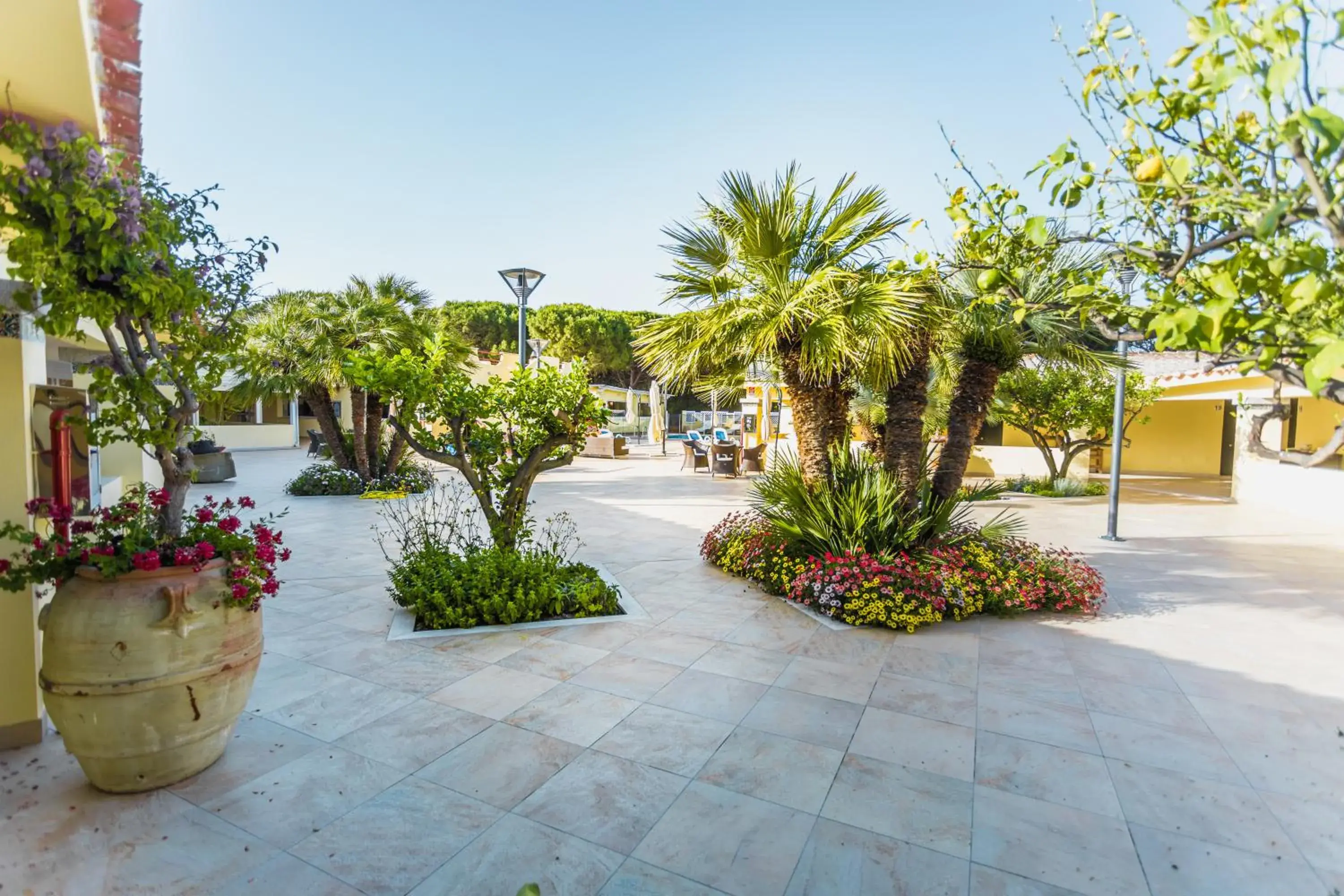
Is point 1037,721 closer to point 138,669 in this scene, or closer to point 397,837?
point 397,837

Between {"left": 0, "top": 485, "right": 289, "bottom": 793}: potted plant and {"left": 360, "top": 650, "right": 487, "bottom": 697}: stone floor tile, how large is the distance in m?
1.01

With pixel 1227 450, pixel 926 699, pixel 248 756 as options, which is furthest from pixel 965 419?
pixel 1227 450

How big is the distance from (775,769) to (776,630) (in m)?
1.97

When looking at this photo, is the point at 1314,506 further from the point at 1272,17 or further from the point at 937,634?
the point at 1272,17

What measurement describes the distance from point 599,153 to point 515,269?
3.90 metres

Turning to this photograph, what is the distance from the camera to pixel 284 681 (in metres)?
3.95

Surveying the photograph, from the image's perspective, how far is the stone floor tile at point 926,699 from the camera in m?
3.60

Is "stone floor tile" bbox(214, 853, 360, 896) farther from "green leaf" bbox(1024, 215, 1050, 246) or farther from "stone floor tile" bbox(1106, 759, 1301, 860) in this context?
"stone floor tile" bbox(1106, 759, 1301, 860)

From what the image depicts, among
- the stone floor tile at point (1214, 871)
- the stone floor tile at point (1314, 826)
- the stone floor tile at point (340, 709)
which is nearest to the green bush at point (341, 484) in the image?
the stone floor tile at point (340, 709)

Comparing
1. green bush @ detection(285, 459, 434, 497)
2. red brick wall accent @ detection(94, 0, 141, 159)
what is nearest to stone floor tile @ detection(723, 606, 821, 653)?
red brick wall accent @ detection(94, 0, 141, 159)

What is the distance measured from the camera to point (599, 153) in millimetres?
11055

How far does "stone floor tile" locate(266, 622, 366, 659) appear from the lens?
14.6ft

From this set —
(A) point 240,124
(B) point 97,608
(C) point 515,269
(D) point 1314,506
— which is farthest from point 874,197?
(D) point 1314,506

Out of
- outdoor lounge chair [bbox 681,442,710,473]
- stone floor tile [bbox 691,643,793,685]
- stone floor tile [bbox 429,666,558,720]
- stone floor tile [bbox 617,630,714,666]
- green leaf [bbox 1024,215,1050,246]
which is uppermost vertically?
green leaf [bbox 1024,215,1050,246]
